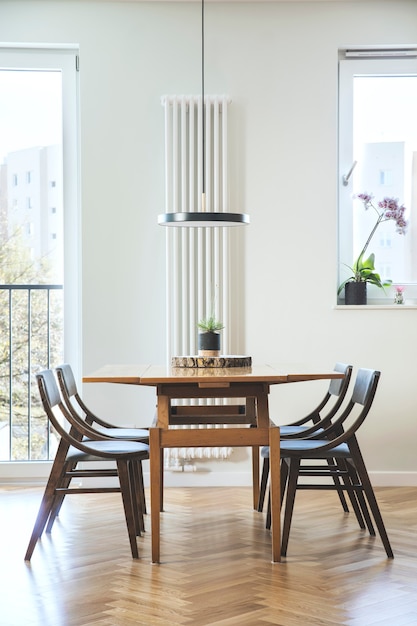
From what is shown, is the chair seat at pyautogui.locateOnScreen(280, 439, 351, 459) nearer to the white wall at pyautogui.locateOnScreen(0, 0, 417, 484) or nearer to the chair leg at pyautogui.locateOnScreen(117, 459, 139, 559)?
the chair leg at pyautogui.locateOnScreen(117, 459, 139, 559)

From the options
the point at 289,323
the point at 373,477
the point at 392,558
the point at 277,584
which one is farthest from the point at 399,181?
the point at 277,584

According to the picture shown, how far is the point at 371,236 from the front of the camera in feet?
18.0

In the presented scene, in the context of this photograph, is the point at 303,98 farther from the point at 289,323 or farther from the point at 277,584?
the point at 277,584

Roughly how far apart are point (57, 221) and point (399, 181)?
217cm

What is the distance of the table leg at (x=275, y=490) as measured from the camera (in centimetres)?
360

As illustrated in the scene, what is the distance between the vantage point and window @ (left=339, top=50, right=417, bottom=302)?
5.50m

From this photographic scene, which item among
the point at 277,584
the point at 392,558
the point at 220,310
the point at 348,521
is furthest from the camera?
the point at 220,310

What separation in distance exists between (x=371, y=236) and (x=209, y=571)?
2.70m

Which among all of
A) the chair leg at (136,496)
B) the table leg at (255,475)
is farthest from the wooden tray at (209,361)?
the table leg at (255,475)

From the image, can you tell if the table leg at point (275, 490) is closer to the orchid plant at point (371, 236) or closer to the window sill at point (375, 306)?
the window sill at point (375, 306)

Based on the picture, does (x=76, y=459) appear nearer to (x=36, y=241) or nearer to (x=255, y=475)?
(x=255, y=475)

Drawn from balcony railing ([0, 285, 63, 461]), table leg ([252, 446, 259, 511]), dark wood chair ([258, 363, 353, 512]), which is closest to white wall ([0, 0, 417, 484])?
balcony railing ([0, 285, 63, 461])

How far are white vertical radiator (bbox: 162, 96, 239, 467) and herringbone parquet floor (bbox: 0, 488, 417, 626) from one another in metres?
0.99

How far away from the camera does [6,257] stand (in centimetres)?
547
